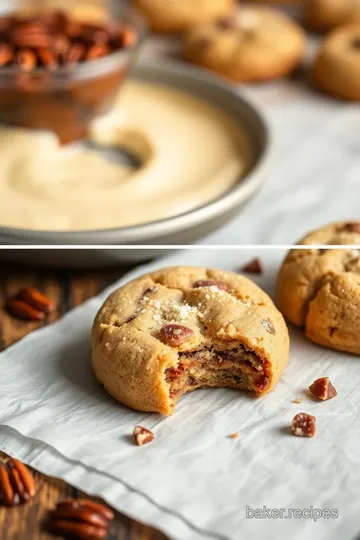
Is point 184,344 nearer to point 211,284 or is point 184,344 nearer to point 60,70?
point 211,284

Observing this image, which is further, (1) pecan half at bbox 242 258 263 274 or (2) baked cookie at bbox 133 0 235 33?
(2) baked cookie at bbox 133 0 235 33

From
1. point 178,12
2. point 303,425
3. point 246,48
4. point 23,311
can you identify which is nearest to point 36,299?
point 23,311

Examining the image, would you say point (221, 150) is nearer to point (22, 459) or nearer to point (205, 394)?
point (205, 394)

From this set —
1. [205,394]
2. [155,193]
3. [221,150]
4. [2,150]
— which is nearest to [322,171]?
[221,150]

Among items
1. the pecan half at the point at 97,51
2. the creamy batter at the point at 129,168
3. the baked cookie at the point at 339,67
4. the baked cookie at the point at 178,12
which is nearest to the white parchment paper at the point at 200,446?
the creamy batter at the point at 129,168

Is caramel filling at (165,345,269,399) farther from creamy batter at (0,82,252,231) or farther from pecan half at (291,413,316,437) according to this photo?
creamy batter at (0,82,252,231)

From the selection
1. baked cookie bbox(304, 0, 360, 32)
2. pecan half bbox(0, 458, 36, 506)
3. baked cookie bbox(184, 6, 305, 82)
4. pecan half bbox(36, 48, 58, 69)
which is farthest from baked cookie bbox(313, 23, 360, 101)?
pecan half bbox(0, 458, 36, 506)
